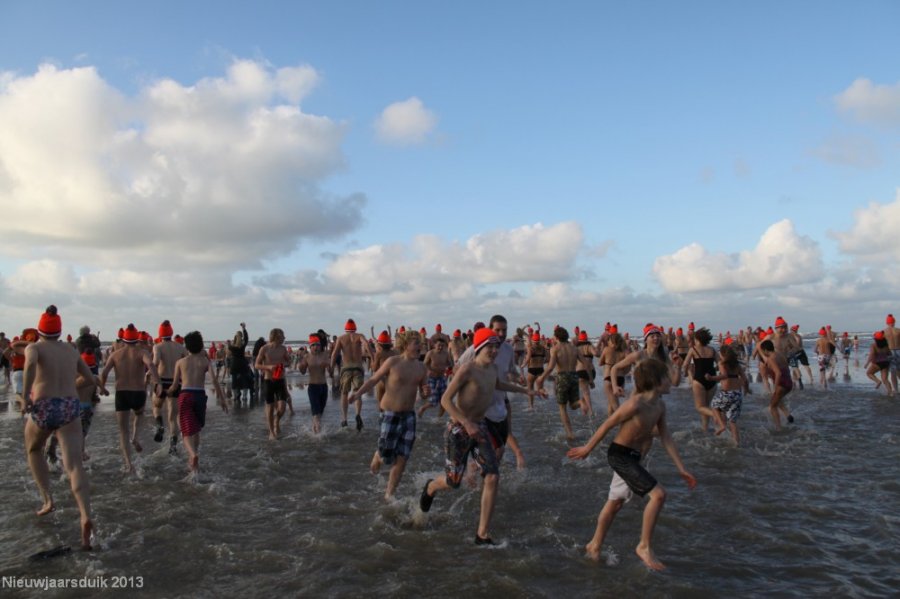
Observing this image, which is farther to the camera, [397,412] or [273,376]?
[273,376]

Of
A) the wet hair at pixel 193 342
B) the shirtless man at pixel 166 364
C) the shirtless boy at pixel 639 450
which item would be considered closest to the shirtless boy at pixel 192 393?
the wet hair at pixel 193 342

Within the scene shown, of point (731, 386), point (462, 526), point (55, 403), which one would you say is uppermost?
point (55, 403)

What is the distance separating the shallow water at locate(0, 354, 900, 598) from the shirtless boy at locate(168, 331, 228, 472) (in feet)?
1.68

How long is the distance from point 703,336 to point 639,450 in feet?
18.8

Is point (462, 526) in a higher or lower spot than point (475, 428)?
lower

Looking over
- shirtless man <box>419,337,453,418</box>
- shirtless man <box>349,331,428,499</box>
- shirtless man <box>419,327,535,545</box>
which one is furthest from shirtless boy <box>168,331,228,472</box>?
shirtless man <box>419,337,453,418</box>

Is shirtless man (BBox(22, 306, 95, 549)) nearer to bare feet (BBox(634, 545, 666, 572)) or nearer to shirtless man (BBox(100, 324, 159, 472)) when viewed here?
shirtless man (BBox(100, 324, 159, 472))

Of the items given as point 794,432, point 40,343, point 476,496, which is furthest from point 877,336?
point 40,343

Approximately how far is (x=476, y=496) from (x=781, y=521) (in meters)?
3.21

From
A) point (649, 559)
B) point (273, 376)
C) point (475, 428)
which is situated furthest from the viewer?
point (273, 376)

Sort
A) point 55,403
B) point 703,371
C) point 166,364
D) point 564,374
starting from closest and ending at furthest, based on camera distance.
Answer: point 55,403 → point 166,364 → point 703,371 → point 564,374

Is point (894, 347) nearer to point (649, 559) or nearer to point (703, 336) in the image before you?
point (703, 336)

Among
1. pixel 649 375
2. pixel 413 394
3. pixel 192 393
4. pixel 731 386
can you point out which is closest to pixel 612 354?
pixel 731 386

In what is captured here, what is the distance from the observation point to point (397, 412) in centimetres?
672
